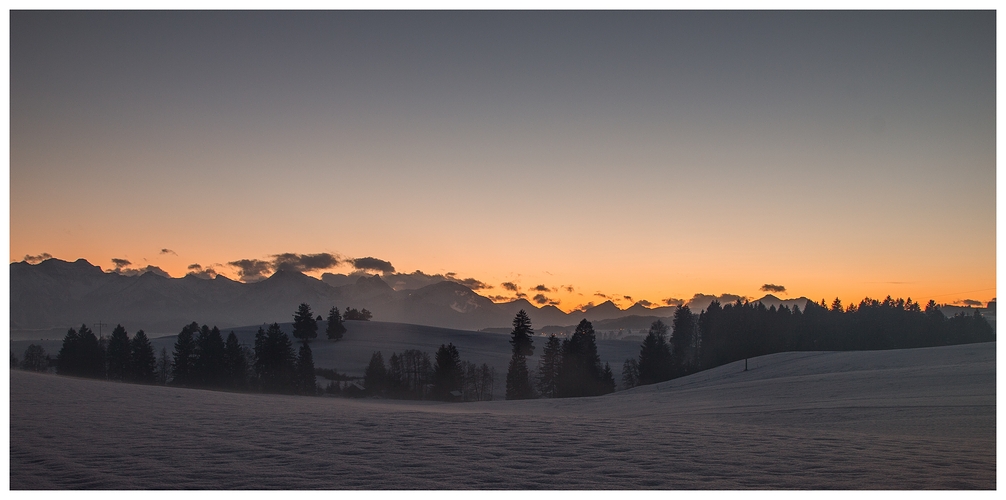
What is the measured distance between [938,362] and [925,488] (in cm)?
3120

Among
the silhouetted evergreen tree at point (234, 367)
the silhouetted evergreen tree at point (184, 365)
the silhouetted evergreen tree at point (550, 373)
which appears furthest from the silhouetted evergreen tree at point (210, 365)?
the silhouetted evergreen tree at point (550, 373)

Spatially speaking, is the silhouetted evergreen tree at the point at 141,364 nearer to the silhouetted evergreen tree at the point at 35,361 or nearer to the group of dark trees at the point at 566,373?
the silhouetted evergreen tree at the point at 35,361

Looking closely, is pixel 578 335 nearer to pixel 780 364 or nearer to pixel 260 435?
pixel 780 364

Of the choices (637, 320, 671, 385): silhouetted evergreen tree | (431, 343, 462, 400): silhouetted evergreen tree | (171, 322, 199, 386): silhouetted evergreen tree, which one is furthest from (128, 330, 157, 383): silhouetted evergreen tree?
(637, 320, 671, 385): silhouetted evergreen tree

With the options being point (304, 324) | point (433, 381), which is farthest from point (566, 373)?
point (304, 324)

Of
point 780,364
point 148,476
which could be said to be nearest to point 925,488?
point 148,476

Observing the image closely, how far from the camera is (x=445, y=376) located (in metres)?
72.4

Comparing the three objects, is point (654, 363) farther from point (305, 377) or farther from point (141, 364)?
point (141, 364)

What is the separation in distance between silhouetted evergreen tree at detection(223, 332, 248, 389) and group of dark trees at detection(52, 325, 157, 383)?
1011cm

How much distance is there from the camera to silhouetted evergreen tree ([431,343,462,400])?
7206 cm

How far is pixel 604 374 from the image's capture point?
77.6m

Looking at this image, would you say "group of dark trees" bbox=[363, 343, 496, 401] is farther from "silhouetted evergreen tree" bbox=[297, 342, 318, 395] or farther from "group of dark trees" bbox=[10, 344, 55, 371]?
"group of dark trees" bbox=[10, 344, 55, 371]

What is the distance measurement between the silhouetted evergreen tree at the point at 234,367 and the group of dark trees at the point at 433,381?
14.2 metres

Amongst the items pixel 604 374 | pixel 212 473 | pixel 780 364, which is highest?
pixel 212 473
